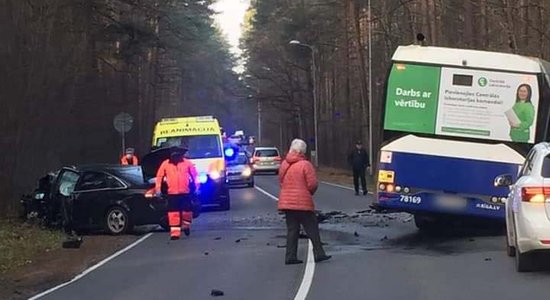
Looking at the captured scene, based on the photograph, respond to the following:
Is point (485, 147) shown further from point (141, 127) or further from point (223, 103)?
point (223, 103)

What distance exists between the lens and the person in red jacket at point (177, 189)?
1878 cm

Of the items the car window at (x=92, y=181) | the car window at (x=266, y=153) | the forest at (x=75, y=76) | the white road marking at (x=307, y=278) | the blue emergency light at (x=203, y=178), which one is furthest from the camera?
the car window at (x=266, y=153)

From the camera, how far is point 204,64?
84.8 m

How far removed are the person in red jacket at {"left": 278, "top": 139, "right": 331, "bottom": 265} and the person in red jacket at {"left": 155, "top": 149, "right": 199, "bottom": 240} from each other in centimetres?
481

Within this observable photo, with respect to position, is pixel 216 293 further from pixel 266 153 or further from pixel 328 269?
pixel 266 153

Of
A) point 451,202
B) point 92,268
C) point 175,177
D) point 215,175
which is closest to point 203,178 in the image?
point 215,175

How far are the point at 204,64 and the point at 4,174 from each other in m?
60.5

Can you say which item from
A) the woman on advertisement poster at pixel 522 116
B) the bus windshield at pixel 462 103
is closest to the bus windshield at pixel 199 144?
the bus windshield at pixel 462 103

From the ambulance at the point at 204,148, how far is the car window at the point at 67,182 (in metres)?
4.63

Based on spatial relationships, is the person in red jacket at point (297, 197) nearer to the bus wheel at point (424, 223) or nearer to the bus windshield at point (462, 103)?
the bus windshield at point (462, 103)

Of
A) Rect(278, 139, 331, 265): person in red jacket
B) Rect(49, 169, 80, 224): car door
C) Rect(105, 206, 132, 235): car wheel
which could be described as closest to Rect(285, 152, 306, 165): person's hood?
Rect(278, 139, 331, 265): person in red jacket

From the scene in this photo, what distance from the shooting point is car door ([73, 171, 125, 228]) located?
20.5 metres

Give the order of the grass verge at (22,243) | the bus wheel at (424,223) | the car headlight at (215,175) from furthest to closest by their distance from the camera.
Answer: the car headlight at (215,175) < the bus wheel at (424,223) < the grass verge at (22,243)

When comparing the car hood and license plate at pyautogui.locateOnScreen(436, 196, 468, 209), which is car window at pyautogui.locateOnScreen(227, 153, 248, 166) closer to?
the car hood
